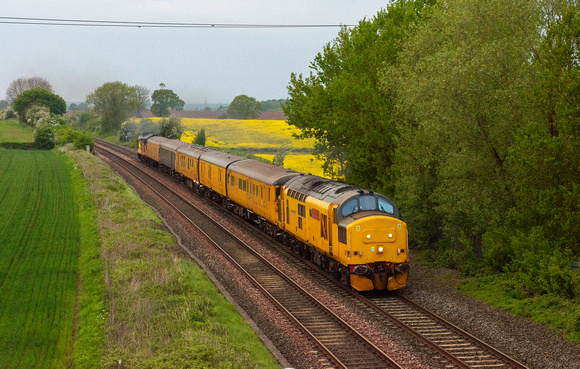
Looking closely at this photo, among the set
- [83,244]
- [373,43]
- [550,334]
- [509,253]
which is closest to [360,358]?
[550,334]

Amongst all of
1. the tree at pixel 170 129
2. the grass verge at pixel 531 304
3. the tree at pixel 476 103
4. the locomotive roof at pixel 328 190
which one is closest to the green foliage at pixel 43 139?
the tree at pixel 170 129

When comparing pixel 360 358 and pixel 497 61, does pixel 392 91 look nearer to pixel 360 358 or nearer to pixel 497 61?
pixel 497 61

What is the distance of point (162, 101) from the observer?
177 m

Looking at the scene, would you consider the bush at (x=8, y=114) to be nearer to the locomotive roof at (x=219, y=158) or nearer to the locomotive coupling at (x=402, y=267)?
the locomotive roof at (x=219, y=158)

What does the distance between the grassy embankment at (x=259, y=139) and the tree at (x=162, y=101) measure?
61813 millimetres

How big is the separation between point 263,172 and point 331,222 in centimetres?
1096

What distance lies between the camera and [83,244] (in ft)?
87.0

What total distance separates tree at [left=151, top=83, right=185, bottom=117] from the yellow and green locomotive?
147 metres

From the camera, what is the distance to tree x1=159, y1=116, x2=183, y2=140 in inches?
3275

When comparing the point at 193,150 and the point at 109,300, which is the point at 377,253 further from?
the point at 193,150

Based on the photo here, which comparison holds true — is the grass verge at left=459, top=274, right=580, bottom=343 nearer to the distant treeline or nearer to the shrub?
the distant treeline

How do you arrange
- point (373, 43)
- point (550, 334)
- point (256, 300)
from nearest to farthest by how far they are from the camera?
point (550, 334) < point (256, 300) < point (373, 43)

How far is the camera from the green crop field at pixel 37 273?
48.0 feet

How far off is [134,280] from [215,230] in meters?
11.9
